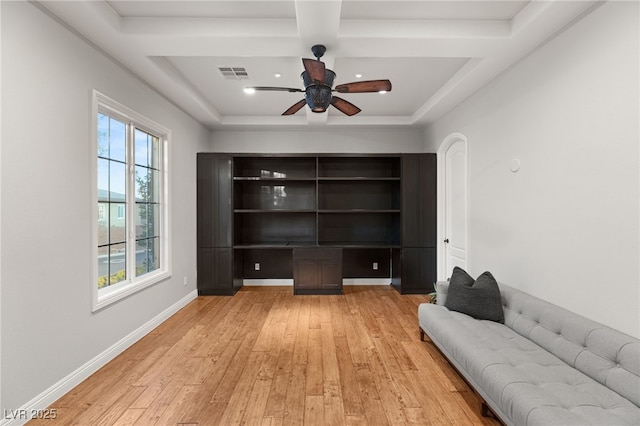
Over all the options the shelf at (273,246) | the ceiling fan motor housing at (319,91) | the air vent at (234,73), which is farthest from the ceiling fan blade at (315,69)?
the shelf at (273,246)

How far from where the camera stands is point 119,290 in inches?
122

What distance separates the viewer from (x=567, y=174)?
247cm

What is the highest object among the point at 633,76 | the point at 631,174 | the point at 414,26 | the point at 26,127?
the point at 414,26

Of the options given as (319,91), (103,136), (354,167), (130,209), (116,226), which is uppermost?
(319,91)

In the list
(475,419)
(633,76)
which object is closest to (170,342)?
(475,419)

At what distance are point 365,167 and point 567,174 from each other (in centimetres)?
358

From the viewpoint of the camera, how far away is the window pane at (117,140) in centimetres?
311

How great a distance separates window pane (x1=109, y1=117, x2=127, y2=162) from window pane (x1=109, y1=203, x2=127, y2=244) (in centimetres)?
50

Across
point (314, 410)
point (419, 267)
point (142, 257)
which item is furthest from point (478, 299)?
point (142, 257)

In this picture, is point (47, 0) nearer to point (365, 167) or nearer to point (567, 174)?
point (567, 174)

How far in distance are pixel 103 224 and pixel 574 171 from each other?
4.09 meters

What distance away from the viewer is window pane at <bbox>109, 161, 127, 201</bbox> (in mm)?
3108

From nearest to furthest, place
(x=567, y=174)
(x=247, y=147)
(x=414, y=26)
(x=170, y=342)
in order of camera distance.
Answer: (x=567, y=174) → (x=414, y=26) → (x=170, y=342) → (x=247, y=147)

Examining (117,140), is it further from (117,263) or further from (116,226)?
(117,263)
